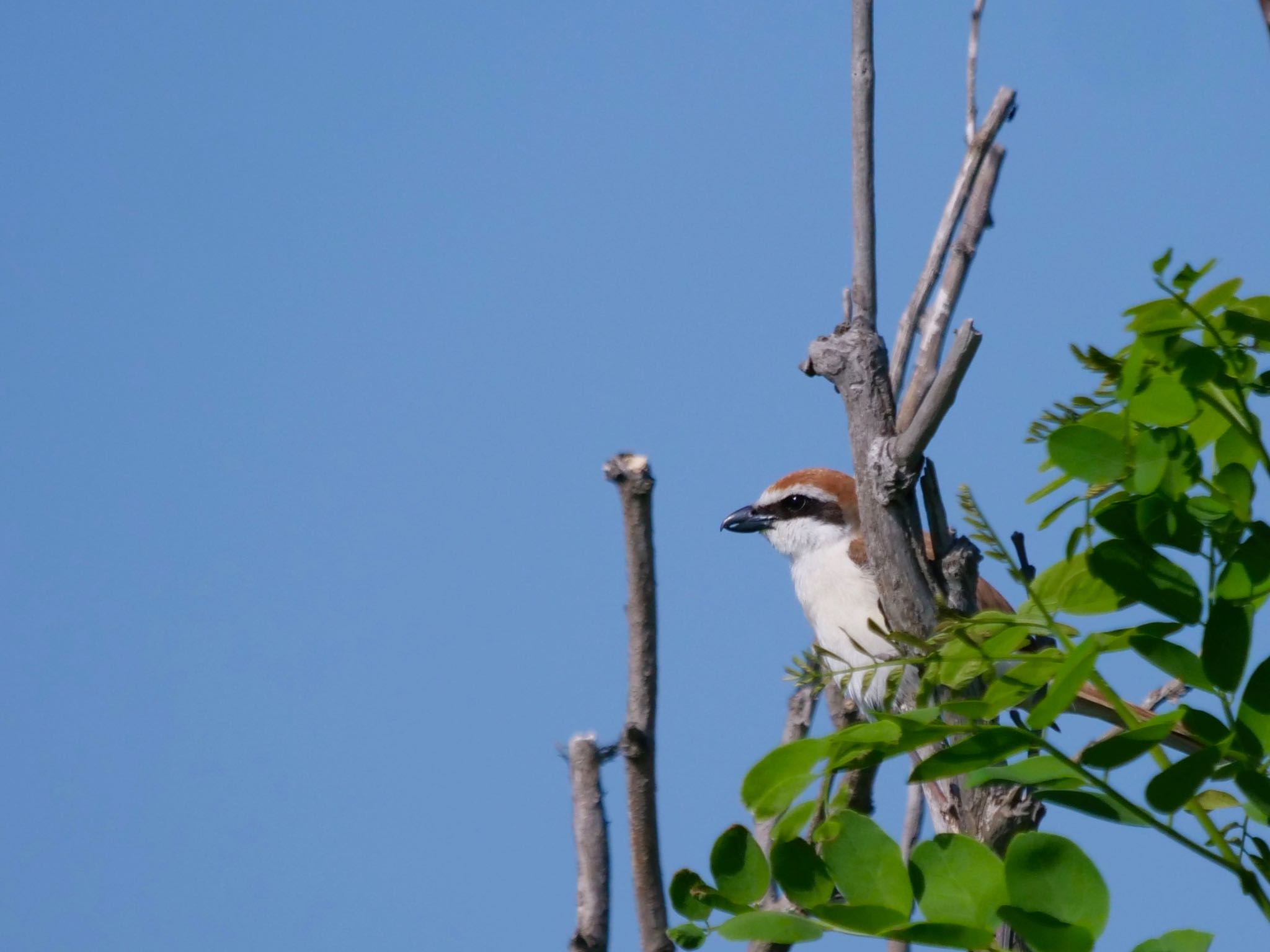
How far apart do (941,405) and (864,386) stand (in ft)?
0.75

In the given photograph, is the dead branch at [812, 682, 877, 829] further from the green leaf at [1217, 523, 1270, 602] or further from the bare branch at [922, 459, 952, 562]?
the green leaf at [1217, 523, 1270, 602]

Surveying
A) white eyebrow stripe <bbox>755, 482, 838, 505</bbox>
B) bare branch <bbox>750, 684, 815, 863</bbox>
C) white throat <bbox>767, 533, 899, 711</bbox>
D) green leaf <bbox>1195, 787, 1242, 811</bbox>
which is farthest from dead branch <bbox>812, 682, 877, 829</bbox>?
white eyebrow stripe <bbox>755, 482, 838, 505</bbox>

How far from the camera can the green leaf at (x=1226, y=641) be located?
1.22m

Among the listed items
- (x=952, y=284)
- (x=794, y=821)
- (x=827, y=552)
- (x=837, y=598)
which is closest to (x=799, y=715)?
(x=952, y=284)

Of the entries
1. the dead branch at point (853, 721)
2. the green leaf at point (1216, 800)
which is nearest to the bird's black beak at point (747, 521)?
the dead branch at point (853, 721)

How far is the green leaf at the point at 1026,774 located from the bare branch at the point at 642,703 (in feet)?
2.52

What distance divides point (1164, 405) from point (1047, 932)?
507mm

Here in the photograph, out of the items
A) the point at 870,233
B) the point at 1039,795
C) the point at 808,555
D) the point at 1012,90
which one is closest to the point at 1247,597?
the point at 1039,795

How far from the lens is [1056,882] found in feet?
3.88

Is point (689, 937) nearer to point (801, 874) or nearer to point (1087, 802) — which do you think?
point (801, 874)

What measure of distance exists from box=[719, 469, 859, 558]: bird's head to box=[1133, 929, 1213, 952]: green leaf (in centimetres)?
456

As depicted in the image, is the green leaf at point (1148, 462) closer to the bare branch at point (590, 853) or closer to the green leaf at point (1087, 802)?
the green leaf at point (1087, 802)

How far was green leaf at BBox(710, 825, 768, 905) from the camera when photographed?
1.31 metres

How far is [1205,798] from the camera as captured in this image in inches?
59.6
